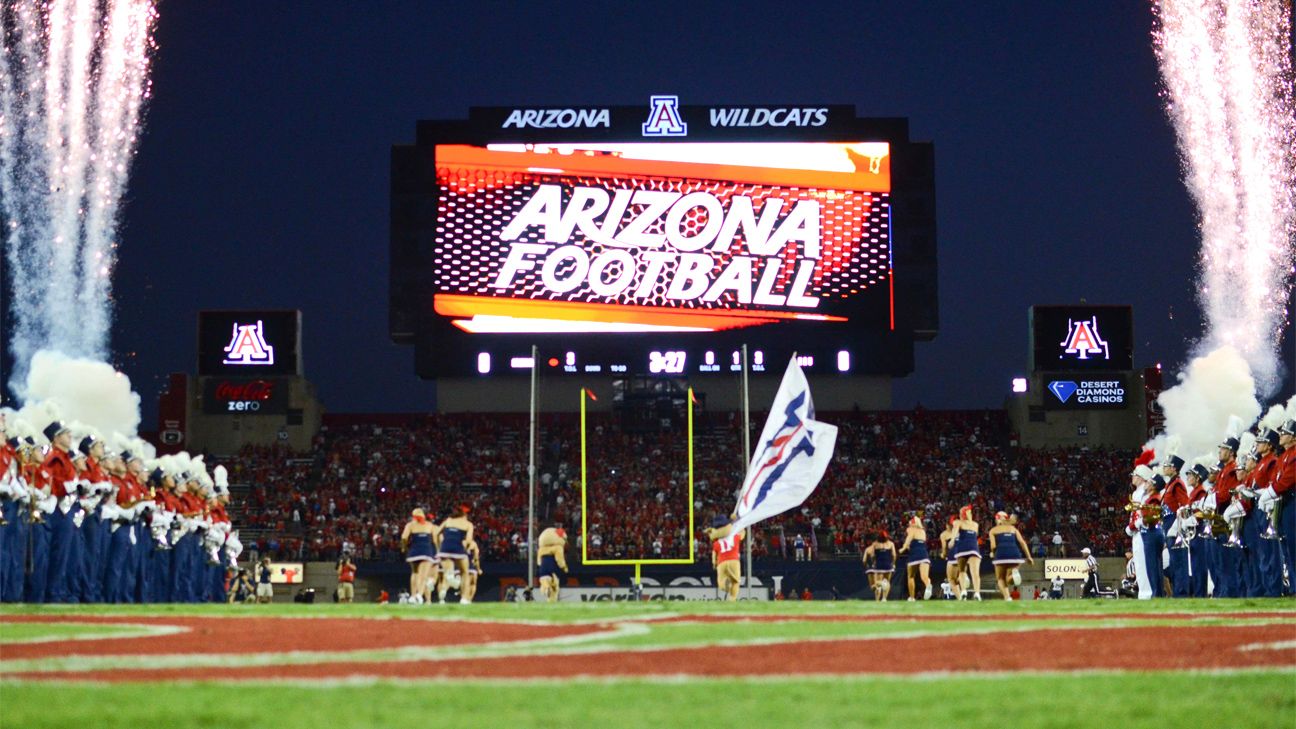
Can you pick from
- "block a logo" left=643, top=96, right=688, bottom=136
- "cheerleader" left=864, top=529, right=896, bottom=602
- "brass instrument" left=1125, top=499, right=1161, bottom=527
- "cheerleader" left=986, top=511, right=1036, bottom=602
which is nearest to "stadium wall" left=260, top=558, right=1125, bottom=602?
"cheerleader" left=864, top=529, right=896, bottom=602

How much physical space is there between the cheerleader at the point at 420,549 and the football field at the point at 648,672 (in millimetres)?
8026

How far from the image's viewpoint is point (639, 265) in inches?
1375

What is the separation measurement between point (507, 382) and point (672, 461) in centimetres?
503

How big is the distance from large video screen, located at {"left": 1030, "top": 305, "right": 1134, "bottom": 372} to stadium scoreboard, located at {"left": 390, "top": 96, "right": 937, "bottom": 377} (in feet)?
15.1

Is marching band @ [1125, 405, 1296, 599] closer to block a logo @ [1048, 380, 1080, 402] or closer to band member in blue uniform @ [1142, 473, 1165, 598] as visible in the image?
band member in blue uniform @ [1142, 473, 1165, 598]

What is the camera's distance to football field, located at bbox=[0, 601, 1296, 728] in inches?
171

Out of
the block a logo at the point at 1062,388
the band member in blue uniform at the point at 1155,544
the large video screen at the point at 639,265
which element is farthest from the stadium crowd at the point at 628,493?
the large video screen at the point at 639,265

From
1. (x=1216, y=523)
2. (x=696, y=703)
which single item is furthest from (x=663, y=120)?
(x=696, y=703)

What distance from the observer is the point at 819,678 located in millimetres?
5363

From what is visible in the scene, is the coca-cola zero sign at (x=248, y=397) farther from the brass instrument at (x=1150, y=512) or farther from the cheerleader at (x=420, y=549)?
the brass instrument at (x=1150, y=512)

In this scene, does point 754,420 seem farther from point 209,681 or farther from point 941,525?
point 209,681

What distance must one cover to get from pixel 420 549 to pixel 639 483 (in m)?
18.8

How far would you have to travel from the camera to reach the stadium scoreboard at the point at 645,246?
1372 inches

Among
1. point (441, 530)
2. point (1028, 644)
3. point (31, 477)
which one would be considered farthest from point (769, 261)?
point (1028, 644)
